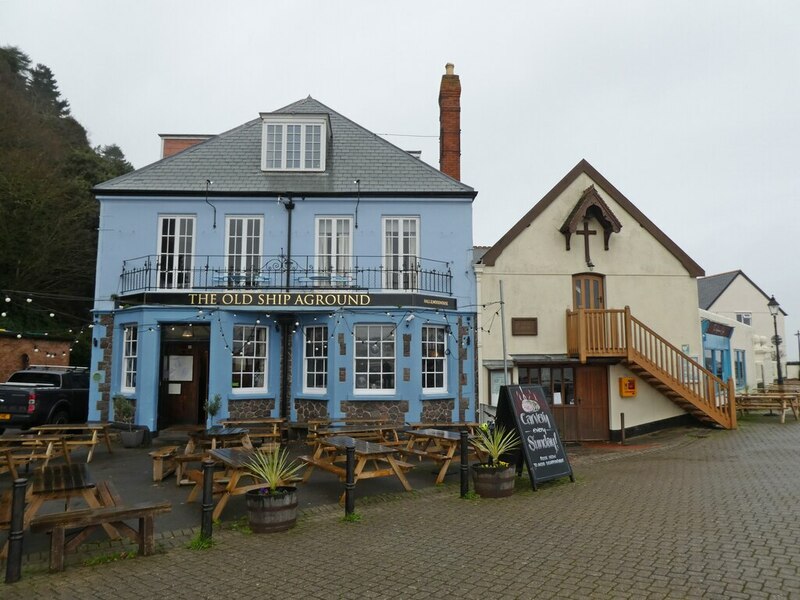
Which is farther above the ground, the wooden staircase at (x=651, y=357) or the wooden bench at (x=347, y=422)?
the wooden staircase at (x=651, y=357)

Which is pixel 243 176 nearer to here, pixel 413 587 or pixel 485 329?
pixel 485 329

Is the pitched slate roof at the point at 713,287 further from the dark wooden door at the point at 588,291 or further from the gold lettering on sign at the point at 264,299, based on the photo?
the gold lettering on sign at the point at 264,299

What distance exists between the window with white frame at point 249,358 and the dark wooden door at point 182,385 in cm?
148

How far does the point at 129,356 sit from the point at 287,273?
16.1ft

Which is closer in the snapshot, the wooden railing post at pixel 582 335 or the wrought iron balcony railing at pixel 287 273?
the wooden railing post at pixel 582 335

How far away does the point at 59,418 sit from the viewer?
16.2 metres

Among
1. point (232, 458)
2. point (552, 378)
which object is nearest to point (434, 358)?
point (552, 378)

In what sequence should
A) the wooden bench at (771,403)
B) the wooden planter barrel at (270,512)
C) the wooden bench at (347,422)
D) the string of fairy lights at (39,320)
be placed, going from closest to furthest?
the wooden planter barrel at (270,512), the wooden bench at (347,422), the wooden bench at (771,403), the string of fairy lights at (39,320)

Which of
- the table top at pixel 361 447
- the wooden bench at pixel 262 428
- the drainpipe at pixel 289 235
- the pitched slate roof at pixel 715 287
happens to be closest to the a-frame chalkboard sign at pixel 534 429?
the table top at pixel 361 447

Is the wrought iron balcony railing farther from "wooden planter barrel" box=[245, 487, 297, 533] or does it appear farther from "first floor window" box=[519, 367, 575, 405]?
"wooden planter barrel" box=[245, 487, 297, 533]

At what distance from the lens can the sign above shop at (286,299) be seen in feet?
50.0

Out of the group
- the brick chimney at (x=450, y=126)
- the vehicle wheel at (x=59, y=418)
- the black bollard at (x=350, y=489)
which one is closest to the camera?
the black bollard at (x=350, y=489)

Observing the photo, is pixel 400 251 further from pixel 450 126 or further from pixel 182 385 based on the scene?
pixel 182 385

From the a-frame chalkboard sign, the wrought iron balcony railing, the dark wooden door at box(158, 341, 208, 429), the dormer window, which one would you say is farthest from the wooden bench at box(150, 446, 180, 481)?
the dormer window
